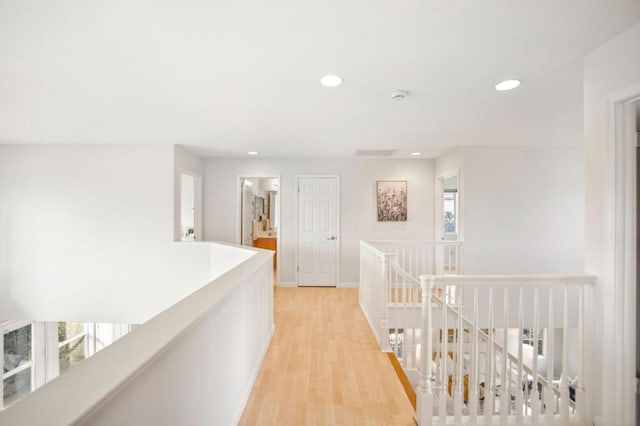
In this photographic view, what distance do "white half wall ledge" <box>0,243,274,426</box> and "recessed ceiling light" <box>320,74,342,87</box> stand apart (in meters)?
1.64

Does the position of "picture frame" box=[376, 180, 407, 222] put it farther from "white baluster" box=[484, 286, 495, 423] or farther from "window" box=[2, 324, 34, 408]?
"window" box=[2, 324, 34, 408]

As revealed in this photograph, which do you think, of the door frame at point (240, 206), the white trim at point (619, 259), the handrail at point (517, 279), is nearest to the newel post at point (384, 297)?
the handrail at point (517, 279)

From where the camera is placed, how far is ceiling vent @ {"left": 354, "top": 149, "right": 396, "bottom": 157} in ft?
17.6

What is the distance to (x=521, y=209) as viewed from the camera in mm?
5082

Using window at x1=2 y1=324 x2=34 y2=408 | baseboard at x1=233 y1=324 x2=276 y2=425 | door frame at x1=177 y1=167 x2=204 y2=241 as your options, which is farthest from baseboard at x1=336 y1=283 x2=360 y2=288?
window at x1=2 y1=324 x2=34 y2=408

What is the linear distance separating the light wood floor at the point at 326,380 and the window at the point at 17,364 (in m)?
4.94

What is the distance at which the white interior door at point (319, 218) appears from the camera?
614 centimetres

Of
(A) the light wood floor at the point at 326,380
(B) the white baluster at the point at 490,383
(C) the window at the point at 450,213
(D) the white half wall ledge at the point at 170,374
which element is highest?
(C) the window at the point at 450,213

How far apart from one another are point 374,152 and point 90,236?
4822 millimetres

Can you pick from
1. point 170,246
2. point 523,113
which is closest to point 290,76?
point 523,113

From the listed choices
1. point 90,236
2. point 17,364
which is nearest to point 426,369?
point 90,236

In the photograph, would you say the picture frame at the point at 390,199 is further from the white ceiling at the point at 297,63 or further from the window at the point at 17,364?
the window at the point at 17,364

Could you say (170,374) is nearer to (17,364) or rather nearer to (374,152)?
(374,152)

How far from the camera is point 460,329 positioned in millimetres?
2090
